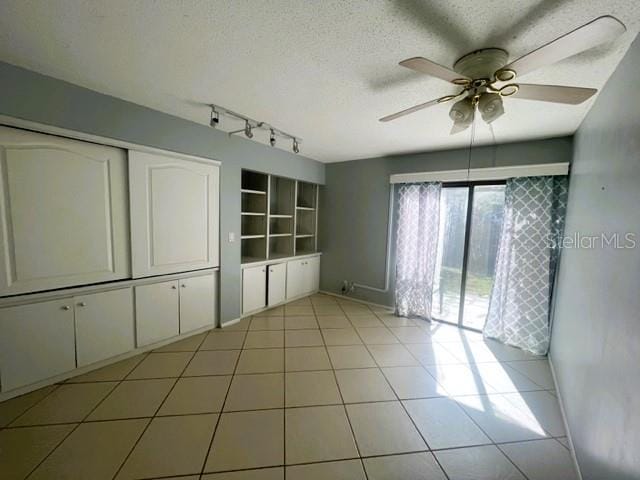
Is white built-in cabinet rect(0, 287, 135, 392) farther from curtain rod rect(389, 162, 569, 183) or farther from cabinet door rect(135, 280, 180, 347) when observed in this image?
curtain rod rect(389, 162, 569, 183)

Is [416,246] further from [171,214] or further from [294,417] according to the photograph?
[171,214]

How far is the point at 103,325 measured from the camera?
2115 mm

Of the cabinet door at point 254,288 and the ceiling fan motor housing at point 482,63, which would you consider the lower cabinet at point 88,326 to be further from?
the ceiling fan motor housing at point 482,63

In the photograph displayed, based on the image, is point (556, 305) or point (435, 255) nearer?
point (556, 305)

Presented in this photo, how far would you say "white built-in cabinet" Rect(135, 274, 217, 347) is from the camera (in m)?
2.36

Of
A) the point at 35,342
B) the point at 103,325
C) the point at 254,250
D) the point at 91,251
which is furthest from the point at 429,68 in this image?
the point at 254,250

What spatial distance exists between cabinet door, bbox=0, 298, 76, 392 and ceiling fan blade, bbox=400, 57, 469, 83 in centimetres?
284

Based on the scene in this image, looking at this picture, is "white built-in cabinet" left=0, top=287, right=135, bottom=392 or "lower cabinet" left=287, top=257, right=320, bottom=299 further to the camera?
"lower cabinet" left=287, top=257, right=320, bottom=299

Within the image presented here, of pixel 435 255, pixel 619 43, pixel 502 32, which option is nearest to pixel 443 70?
pixel 502 32

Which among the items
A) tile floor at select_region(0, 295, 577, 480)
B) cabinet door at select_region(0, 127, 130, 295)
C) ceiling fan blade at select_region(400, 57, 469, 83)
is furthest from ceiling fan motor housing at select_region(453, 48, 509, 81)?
cabinet door at select_region(0, 127, 130, 295)

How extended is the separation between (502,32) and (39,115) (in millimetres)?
2955

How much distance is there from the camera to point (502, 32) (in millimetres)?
1196

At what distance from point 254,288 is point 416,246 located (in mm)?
2363

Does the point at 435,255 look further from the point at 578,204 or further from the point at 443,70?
the point at 443,70
